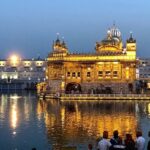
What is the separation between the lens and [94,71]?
76.4 meters

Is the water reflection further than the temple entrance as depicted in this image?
No

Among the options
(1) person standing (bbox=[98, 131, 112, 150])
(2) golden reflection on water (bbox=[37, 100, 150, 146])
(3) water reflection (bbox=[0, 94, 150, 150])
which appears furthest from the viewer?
(2) golden reflection on water (bbox=[37, 100, 150, 146])

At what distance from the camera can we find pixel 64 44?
8200 cm

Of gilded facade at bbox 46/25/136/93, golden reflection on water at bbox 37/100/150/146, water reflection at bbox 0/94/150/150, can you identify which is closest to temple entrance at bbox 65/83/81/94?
gilded facade at bbox 46/25/136/93

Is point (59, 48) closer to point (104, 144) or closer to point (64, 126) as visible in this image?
point (64, 126)

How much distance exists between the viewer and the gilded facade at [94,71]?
74812 mm

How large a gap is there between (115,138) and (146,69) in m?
122

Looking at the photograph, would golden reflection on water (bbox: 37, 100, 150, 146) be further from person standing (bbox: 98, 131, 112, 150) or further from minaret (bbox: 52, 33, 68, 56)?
→ minaret (bbox: 52, 33, 68, 56)

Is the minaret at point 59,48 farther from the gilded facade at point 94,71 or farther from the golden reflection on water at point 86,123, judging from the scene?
the golden reflection on water at point 86,123

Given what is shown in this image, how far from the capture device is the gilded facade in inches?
2945

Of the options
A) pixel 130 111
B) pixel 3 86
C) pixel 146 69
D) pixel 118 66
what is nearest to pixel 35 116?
pixel 130 111

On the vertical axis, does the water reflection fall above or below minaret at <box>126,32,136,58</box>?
below

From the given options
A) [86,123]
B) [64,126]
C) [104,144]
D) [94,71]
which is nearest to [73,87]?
[94,71]

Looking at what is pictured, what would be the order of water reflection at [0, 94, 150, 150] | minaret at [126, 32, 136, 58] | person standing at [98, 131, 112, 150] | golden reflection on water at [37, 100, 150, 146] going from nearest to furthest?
person standing at [98, 131, 112, 150] → water reflection at [0, 94, 150, 150] → golden reflection on water at [37, 100, 150, 146] → minaret at [126, 32, 136, 58]
